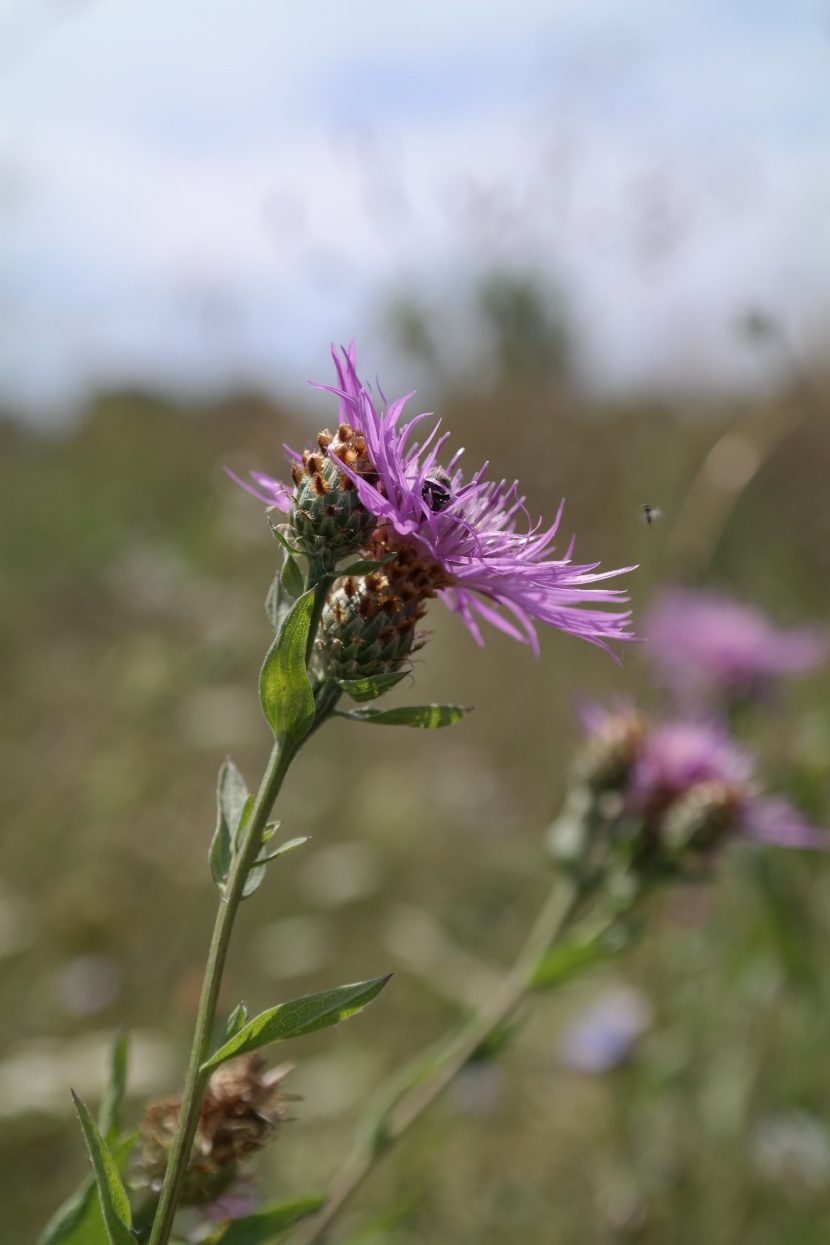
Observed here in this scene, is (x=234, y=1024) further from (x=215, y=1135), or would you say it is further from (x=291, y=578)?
(x=291, y=578)

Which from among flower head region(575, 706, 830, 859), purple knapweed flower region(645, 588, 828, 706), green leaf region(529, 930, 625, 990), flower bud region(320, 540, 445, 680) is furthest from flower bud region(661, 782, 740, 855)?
flower bud region(320, 540, 445, 680)

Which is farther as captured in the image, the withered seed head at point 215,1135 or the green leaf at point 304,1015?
the withered seed head at point 215,1135

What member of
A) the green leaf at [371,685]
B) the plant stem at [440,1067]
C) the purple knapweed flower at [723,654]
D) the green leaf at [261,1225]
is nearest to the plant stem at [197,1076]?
the green leaf at [261,1225]

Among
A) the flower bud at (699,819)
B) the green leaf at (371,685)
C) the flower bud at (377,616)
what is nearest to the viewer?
the green leaf at (371,685)

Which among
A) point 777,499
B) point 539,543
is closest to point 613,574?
point 539,543

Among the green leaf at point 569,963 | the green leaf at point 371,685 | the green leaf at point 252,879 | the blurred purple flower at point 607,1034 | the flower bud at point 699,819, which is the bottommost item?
the blurred purple flower at point 607,1034

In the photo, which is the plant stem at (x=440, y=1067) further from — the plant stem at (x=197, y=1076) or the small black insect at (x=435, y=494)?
the small black insect at (x=435, y=494)
